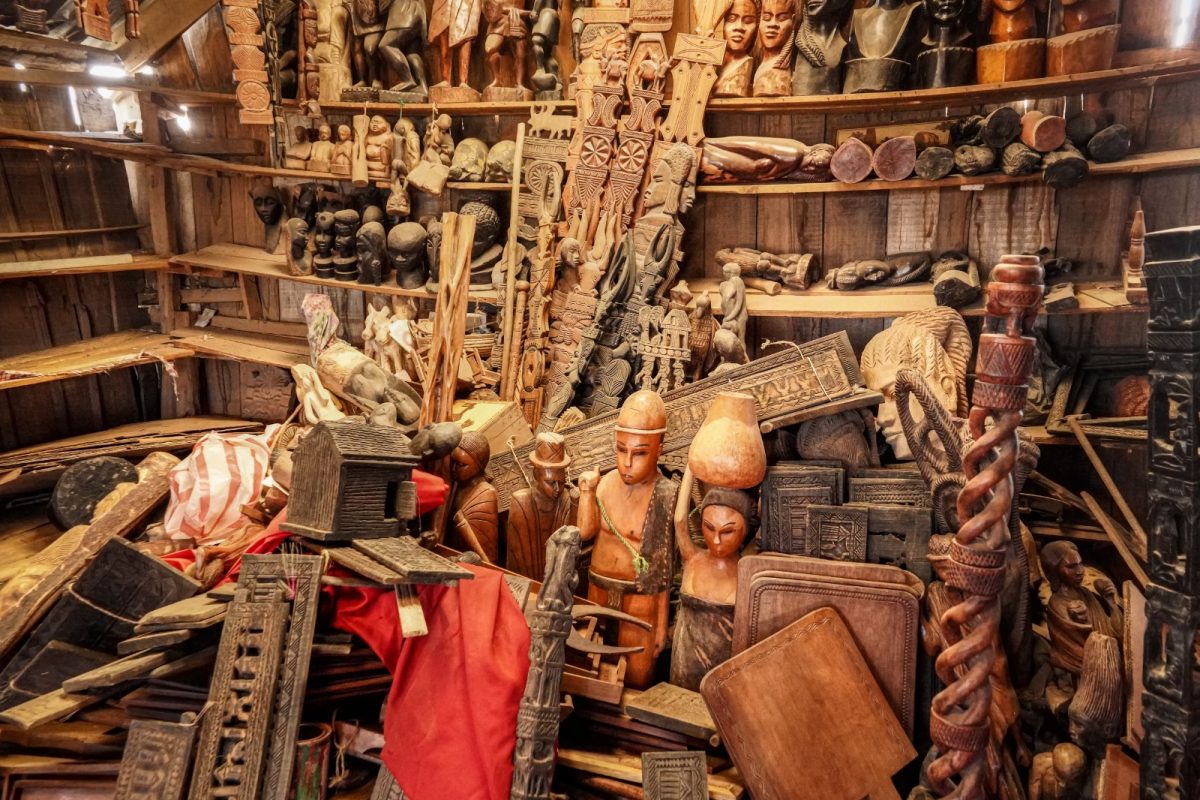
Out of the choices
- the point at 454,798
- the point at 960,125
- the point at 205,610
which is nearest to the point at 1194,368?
the point at 454,798

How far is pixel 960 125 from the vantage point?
13.6 feet

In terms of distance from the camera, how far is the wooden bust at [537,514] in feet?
10.8

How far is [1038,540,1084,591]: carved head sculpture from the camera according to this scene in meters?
2.83

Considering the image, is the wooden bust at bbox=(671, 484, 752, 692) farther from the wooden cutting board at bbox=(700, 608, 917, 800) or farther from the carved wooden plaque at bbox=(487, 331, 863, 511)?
the carved wooden plaque at bbox=(487, 331, 863, 511)

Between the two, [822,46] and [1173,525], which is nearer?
[1173,525]

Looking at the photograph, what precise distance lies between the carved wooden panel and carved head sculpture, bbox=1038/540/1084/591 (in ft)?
2.34

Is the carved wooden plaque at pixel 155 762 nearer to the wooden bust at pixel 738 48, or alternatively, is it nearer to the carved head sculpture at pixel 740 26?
the wooden bust at pixel 738 48

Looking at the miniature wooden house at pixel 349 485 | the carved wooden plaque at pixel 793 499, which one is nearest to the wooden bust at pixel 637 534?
the carved wooden plaque at pixel 793 499

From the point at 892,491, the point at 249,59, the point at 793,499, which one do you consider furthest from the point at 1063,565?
the point at 249,59

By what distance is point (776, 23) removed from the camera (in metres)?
4.48

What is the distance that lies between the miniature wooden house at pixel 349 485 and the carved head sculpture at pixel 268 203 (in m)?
3.51

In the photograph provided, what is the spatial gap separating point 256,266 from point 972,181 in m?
4.56

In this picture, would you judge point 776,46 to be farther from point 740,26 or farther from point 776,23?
point 740,26

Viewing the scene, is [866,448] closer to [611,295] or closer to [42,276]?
[611,295]
